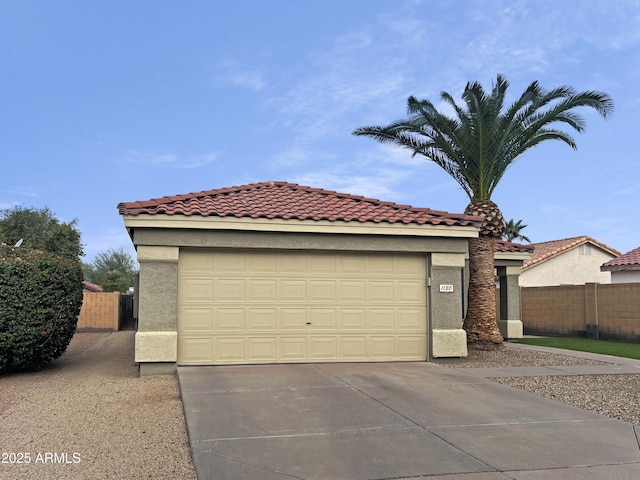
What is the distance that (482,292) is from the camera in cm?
1617

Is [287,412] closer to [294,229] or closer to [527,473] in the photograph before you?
[527,473]

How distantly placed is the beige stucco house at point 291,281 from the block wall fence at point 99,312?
58.5 feet

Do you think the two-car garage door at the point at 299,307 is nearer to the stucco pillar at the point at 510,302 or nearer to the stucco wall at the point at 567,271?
the stucco pillar at the point at 510,302

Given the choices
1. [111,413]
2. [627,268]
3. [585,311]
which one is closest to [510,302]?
[585,311]

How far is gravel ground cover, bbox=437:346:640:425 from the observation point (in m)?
9.06

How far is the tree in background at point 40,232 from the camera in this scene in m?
44.8

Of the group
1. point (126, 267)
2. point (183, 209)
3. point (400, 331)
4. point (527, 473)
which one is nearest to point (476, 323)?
point (400, 331)

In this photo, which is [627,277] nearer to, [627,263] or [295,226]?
[627,263]

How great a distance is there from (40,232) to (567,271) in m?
40.1

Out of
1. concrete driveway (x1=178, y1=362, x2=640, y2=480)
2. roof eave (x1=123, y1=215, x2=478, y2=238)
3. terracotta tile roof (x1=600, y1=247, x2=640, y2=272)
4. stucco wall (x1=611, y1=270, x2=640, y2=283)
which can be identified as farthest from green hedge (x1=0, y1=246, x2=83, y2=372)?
stucco wall (x1=611, y1=270, x2=640, y2=283)

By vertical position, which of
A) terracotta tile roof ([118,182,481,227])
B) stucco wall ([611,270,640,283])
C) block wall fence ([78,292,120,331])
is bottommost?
block wall fence ([78,292,120,331])

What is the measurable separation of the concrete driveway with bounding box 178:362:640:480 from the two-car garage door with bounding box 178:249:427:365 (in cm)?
165

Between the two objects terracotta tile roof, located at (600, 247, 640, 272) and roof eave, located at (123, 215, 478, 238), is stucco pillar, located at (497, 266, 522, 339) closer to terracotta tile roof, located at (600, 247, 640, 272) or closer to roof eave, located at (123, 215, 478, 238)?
roof eave, located at (123, 215, 478, 238)

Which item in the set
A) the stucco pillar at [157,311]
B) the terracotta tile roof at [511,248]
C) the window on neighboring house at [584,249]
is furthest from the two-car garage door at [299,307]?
the window on neighboring house at [584,249]
